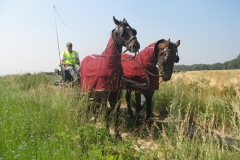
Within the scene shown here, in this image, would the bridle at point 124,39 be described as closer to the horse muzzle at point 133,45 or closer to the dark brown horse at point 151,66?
the horse muzzle at point 133,45

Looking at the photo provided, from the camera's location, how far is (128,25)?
4.56 meters

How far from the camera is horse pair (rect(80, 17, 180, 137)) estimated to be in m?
4.43

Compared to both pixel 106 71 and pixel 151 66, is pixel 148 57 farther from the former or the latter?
pixel 106 71

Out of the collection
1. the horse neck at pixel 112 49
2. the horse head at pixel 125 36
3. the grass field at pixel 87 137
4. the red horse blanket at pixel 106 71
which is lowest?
the grass field at pixel 87 137

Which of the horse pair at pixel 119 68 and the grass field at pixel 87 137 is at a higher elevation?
the horse pair at pixel 119 68

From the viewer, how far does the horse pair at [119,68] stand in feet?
14.5

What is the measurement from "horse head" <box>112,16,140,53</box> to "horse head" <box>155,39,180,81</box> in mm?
908

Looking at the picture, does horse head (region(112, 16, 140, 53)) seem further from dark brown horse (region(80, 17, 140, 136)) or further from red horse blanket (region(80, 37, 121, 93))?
red horse blanket (region(80, 37, 121, 93))

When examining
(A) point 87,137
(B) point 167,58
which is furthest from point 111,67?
(A) point 87,137

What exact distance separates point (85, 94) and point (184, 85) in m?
5.55

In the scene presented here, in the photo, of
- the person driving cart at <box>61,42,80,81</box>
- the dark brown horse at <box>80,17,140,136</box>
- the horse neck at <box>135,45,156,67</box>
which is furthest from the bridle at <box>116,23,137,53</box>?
the person driving cart at <box>61,42,80,81</box>

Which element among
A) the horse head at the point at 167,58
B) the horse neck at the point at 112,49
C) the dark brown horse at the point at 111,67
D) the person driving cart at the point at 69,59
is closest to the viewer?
the dark brown horse at the point at 111,67

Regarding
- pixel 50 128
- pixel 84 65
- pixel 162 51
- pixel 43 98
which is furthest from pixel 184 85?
pixel 50 128

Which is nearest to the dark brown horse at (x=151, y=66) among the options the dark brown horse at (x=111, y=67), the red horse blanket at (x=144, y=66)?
the red horse blanket at (x=144, y=66)
